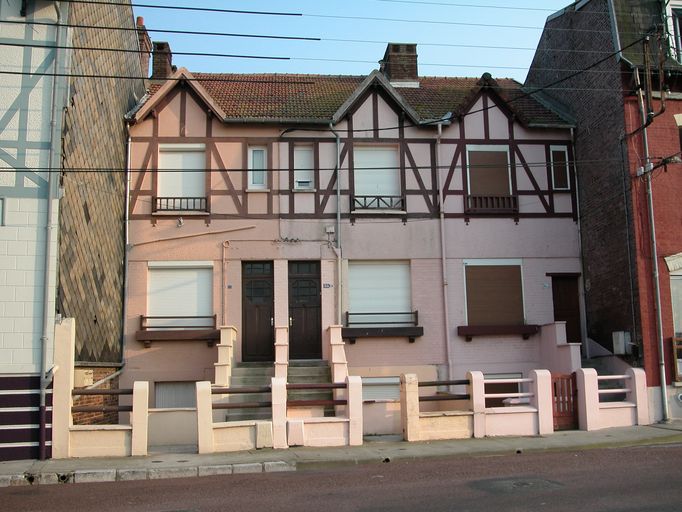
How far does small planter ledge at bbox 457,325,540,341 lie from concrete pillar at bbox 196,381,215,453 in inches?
294

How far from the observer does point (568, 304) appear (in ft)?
65.1

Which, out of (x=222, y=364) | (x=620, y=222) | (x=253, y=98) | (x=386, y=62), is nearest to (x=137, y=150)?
(x=253, y=98)

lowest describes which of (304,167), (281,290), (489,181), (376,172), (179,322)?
(179,322)

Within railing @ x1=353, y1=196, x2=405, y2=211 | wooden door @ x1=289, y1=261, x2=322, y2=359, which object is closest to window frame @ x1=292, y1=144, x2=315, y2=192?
railing @ x1=353, y1=196, x2=405, y2=211

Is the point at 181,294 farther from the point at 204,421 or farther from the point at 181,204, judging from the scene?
the point at 204,421

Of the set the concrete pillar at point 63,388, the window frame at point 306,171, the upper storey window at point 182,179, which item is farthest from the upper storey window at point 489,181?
the concrete pillar at point 63,388

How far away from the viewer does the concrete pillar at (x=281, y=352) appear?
16953mm

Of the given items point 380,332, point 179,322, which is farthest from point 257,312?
point 380,332

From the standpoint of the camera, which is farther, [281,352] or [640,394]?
[281,352]

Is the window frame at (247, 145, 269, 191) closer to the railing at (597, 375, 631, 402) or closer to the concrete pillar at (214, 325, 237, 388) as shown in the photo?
the concrete pillar at (214, 325, 237, 388)

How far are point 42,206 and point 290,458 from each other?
630 centimetres

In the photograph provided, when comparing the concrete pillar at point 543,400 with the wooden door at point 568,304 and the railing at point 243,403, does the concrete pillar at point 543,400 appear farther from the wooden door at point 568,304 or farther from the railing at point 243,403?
the railing at point 243,403

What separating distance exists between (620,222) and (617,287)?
4.92 ft

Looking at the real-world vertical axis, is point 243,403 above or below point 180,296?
below
